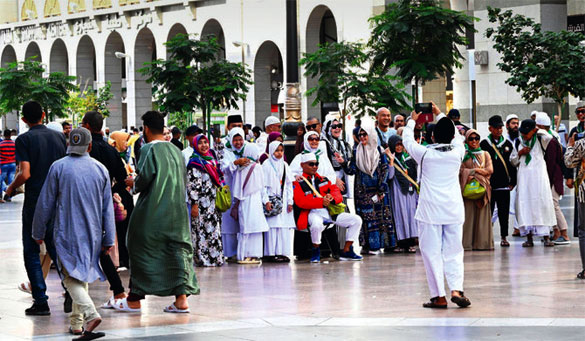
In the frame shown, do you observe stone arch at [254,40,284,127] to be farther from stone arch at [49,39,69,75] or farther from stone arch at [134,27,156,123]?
stone arch at [49,39,69,75]

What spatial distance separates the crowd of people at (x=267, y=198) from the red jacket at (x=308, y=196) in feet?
0.05

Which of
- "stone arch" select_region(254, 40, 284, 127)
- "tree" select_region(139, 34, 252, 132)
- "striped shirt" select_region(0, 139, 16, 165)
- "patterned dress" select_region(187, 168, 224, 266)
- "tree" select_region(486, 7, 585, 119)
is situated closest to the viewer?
"patterned dress" select_region(187, 168, 224, 266)

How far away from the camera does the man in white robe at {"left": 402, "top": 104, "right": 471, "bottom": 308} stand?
35.4 feet

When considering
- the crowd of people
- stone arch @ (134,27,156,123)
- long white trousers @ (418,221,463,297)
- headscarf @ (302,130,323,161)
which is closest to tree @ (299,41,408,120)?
the crowd of people

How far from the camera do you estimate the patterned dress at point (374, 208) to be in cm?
1579

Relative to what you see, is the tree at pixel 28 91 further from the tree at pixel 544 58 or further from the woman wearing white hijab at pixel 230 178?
the woman wearing white hijab at pixel 230 178

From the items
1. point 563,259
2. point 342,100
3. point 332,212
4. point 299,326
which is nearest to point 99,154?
point 299,326

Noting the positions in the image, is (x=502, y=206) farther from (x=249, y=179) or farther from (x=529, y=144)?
(x=249, y=179)

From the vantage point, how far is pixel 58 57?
67312mm

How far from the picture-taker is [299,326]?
9.87m

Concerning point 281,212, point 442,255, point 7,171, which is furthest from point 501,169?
point 7,171

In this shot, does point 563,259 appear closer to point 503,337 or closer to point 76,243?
point 503,337

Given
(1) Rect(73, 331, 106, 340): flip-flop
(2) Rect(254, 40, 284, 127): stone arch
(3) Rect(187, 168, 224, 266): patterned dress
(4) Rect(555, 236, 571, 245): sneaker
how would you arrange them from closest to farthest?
1. (1) Rect(73, 331, 106, 340): flip-flop
2. (3) Rect(187, 168, 224, 266): patterned dress
3. (4) Rect(555, 236, 571, 245): sneaker
4. (2) Rect(254, 40, 284, 127): stone arch

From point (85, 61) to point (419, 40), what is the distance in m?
43.9
